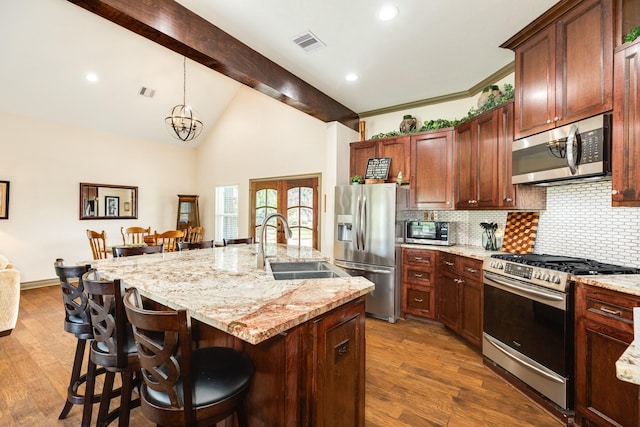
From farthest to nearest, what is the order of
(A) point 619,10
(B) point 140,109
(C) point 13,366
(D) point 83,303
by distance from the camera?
1. (B) point 140,109
2. (C) point 13,366
3. (A) point 619,10
4. (D) point 83,303

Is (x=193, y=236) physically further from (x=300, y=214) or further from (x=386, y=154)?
(x=386, y=154)

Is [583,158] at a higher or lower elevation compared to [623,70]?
lower

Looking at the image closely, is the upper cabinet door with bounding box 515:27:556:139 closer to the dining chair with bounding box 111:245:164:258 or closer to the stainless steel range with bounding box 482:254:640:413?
the stainless steel range with bounding box 482:254:640:413

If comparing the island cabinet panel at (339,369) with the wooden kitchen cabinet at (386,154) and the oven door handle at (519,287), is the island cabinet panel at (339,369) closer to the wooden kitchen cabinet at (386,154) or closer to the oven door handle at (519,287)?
the oven door handle at (519,287)

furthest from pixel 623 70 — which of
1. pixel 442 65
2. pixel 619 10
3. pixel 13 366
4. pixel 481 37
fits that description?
pixel 13 366

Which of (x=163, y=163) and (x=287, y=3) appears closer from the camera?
(x=287, y=3)

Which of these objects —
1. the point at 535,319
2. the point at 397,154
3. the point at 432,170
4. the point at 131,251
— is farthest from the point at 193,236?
the point at 535,319

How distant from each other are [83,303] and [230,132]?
5.35 metres

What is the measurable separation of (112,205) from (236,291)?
589 cm

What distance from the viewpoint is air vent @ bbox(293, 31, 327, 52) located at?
2.67 metres

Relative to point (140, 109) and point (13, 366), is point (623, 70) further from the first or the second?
point (140, 109)

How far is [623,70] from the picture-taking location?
5.99ft

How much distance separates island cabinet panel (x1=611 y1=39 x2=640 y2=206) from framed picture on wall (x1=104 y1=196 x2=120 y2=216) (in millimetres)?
7330

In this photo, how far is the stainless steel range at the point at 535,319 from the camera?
1933mm
